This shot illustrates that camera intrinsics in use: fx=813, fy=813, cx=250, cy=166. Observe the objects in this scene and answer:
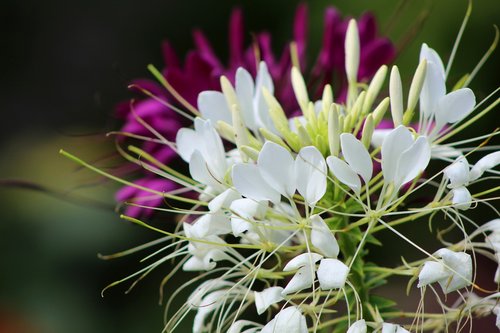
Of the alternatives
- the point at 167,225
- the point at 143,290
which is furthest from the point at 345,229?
the point at 143,290

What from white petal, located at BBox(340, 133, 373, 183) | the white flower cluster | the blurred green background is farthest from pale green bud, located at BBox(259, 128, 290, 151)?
the blurred green background

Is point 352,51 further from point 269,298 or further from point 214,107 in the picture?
point 269,298

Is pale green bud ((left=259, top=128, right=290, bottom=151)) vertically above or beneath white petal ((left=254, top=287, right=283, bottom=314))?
above

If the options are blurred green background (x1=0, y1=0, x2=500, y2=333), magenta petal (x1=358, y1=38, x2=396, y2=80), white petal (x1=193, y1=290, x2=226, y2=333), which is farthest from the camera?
blurred green background (x1=0, y1=0, x2=500, y2=333)

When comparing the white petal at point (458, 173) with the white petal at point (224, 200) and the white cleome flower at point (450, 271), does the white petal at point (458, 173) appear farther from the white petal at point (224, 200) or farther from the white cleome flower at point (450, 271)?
the white petal at point (224, 200)

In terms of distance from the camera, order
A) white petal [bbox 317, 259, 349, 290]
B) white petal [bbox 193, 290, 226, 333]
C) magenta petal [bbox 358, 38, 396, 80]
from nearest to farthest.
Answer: white petal [bbox 317, 259, 349, 290]
white petal [bbox 193, 290, 226, 333]
magenta petal [bbox 358, 38, 396, 80]


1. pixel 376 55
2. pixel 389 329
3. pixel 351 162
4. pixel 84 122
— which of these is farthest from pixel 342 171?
pixel 84 122

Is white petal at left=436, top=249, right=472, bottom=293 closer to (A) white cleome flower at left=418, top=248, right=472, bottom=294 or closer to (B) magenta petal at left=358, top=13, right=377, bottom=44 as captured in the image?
(A) white cleome flower at left=418, top=248, right=472, bottom=294
